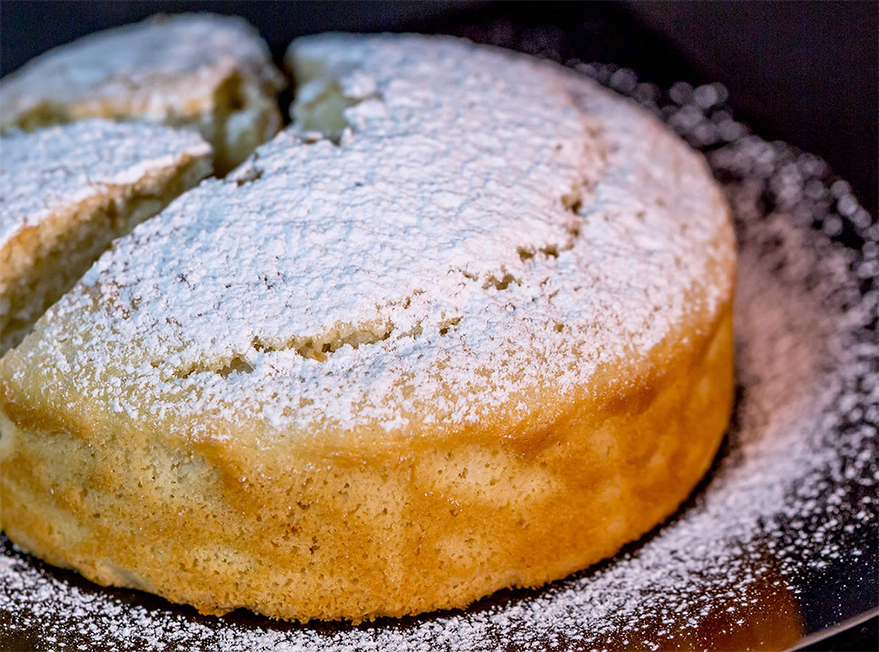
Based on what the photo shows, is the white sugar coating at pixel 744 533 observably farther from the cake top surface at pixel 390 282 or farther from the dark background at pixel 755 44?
the dark background at pixel 755 44

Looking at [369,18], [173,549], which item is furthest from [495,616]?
[369,18]

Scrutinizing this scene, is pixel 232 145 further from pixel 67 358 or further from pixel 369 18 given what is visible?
pixel 369 18

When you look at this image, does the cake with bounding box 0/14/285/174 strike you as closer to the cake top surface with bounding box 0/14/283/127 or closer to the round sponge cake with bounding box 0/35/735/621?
the cake top surface with bounding box 0/14/283/127

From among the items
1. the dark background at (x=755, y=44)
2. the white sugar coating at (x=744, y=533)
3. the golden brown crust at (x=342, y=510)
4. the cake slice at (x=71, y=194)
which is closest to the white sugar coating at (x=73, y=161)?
the cake slice at (x=71, y=194)

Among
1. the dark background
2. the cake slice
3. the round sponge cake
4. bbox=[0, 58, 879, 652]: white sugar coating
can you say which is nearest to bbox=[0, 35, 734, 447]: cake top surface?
the round sponge cake

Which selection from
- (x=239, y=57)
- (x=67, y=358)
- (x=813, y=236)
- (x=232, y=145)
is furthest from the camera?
(x=813, y=236)

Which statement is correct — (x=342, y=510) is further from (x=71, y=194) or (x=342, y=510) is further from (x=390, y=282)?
(x=71, y=194)

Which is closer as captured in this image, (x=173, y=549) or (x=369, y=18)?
(x=173, y=549)
